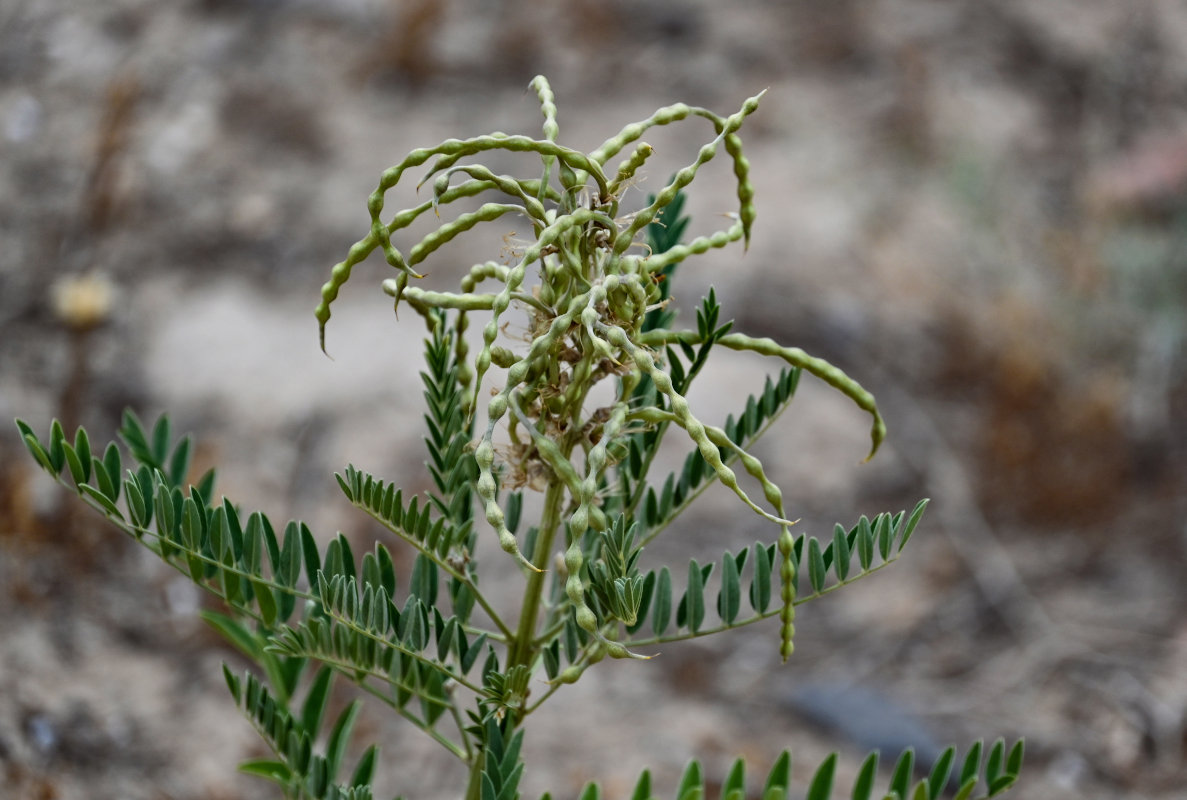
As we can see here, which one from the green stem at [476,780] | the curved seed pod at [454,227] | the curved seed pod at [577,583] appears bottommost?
the green stem at [476,780]

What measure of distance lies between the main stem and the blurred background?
45.4 inches

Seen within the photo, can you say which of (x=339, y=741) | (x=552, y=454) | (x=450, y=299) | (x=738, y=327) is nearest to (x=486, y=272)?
(x=450, y=299)

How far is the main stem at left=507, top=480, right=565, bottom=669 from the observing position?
885 millimetres

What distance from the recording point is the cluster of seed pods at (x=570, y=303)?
740 millimetres

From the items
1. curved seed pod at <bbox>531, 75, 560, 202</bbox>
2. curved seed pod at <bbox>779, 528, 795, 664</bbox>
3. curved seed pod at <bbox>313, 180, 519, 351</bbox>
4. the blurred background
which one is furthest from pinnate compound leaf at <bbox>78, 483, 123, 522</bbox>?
the blurred background

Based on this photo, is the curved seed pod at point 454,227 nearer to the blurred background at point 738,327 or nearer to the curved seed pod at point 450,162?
the curved seed pod at point 450,162

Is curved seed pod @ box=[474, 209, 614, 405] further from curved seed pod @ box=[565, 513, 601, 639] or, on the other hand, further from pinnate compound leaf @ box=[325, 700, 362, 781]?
pinnate compound leaf @ box=[325, 700, 362, 781]

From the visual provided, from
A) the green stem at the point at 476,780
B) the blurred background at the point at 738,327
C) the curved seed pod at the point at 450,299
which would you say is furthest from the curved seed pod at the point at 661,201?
the blurred background at the point at 738,327

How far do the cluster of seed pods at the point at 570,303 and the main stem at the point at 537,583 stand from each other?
20 millimetres

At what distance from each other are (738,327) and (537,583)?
2.18m

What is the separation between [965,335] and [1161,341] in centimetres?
56

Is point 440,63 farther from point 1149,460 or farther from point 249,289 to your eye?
point 1149,460

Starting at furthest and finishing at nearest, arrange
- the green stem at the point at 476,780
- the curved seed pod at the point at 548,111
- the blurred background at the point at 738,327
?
the blurred background at the point at 738,327, the green stem at the point at 476,780, the curved seed pod at the point at 548,111

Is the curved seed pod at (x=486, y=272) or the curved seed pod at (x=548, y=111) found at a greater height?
the curved seed pod at (x=548, y=111)
